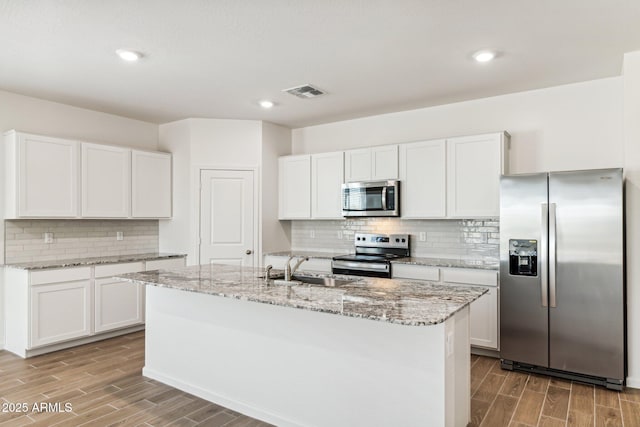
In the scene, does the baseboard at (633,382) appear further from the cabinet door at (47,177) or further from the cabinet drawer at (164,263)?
the cabinet door at (47,177)

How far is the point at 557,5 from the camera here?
2.52 meters

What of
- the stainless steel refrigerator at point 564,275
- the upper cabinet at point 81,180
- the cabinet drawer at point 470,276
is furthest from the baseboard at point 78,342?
the stainless steel refrigerator at point 564,275

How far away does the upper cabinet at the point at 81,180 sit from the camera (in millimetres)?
4137

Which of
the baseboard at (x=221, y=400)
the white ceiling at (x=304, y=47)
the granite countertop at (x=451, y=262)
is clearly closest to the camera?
the white ceiling at (x=304, y=47)

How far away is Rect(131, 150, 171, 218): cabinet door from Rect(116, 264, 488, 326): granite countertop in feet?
6.86

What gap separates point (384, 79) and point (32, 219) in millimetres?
3929

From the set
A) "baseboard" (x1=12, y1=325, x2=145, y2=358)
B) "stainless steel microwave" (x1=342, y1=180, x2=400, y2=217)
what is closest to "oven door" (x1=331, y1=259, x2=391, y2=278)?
"stainless steel microwave" (x1=342, y1=180, x2=400, y2=217)

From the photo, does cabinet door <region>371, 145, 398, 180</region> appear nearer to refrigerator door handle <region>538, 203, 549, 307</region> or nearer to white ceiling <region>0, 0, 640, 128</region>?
white ceiling <region>0, 0, 640, 128</region>

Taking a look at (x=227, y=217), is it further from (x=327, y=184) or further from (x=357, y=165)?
(x=357, y=165)

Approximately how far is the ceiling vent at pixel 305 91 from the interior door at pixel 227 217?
1502 mm

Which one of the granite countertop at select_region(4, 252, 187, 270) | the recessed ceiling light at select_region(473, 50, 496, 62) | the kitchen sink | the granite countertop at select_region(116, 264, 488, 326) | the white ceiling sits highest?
the white ceiling

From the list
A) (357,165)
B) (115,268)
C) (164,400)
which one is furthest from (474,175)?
(115,268)

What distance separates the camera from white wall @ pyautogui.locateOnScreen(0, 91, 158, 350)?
13.9 feet

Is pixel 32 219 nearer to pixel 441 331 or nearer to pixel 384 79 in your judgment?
pixel 384 79
